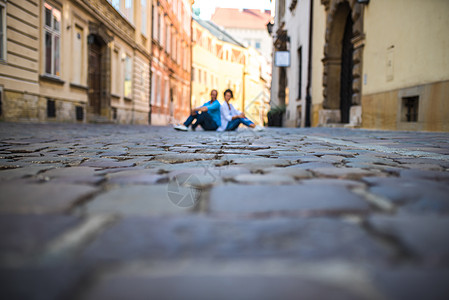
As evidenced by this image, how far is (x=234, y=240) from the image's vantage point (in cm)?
101

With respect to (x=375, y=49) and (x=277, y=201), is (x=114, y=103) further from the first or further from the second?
(x=277, y=201)

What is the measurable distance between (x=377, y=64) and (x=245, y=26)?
199 feet

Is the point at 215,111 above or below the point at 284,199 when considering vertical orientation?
above

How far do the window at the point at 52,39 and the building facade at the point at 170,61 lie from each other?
36.1 ft

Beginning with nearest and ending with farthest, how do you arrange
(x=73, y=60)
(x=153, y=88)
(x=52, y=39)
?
(x=52, y=39), (x=73, y=60), (x=153, y=88)

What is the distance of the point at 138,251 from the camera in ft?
3.03

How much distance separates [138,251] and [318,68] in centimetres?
1420

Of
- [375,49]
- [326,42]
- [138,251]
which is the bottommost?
[138,251]

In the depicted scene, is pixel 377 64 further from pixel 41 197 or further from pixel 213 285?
pixel 213 285

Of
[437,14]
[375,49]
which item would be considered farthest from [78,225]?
[375,49]

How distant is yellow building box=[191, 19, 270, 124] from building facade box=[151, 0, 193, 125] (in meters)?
3.71

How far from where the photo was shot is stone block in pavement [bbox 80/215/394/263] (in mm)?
908

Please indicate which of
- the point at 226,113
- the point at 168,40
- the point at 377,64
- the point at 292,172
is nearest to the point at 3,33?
the point at 226,113

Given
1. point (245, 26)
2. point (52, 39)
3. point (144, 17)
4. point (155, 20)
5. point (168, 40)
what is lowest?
point (52, 39)
